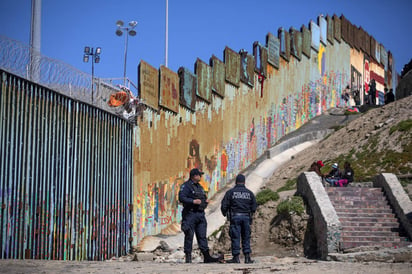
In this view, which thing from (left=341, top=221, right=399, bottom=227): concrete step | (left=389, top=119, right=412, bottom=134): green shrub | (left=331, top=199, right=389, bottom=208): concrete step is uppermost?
(left=389, top=119, right=412, bottom=134): green shrub

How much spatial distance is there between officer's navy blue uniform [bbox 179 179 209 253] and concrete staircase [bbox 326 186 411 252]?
12.3 ft

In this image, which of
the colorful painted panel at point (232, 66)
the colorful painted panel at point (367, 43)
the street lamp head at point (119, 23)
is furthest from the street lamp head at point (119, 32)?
the colorful painted panel at point (367, 43)

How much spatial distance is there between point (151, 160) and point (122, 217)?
2467 mm

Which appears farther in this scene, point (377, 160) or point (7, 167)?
point (377, 160)

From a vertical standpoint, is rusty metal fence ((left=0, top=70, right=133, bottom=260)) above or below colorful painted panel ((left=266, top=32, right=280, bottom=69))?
below

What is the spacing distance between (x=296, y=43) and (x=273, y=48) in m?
3.34

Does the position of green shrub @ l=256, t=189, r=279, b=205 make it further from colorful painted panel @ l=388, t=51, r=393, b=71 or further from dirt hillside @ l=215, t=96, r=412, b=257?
colorful painted panel @ l=388, t=51, r=393, b=71

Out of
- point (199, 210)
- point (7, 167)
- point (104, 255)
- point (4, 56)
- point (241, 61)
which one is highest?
point (241, 61)

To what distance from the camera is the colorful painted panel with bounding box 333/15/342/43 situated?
3900 centimetres

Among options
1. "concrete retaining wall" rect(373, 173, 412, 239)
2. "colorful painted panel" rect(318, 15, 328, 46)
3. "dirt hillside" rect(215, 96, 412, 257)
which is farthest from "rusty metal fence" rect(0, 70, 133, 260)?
"colorful painted panel" rect(318, 15, 328, 46)

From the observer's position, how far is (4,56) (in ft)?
41.7

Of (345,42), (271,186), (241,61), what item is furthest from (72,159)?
(345,42)

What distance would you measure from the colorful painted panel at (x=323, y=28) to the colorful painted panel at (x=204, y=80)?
1508 centimetres

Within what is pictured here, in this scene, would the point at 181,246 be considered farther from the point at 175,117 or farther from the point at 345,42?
the point at 345,42
